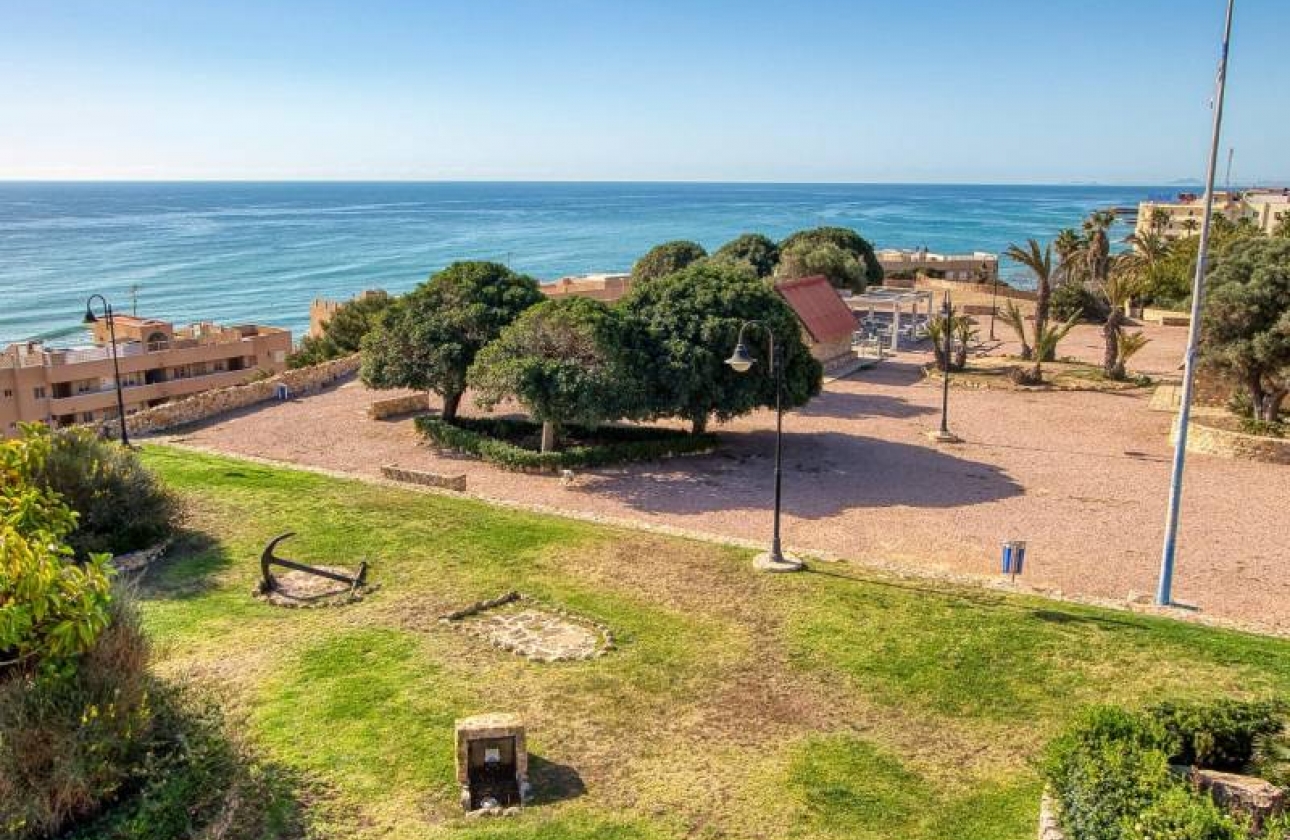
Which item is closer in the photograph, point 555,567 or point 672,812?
point 672,812

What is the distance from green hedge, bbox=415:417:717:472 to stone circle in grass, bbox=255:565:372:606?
903cm

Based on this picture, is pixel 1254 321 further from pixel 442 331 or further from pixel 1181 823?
pixel 1181 823

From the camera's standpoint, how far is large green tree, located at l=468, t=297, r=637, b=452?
23.0 metres

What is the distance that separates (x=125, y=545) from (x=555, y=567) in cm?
736

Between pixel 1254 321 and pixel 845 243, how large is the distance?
30.9 metres

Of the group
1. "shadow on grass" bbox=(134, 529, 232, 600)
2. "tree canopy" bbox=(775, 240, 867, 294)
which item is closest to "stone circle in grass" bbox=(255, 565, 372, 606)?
"shadow on grass" bbox=(134, 529, 232, 600)

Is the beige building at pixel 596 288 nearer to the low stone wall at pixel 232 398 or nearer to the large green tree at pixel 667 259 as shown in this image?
the large green tree at pixel 667 259

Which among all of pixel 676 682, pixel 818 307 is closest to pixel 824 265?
pixel 818 307

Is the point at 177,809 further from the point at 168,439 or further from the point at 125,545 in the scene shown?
the point at 168,439

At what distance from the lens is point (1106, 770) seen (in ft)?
26.8

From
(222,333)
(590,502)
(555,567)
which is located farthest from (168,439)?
(222,333)

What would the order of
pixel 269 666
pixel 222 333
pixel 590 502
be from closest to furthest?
pixel 269 666 → pixel 590 502 → pixel 222 333

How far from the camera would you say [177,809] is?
852cm

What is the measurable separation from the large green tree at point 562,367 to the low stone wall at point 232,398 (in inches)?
421
